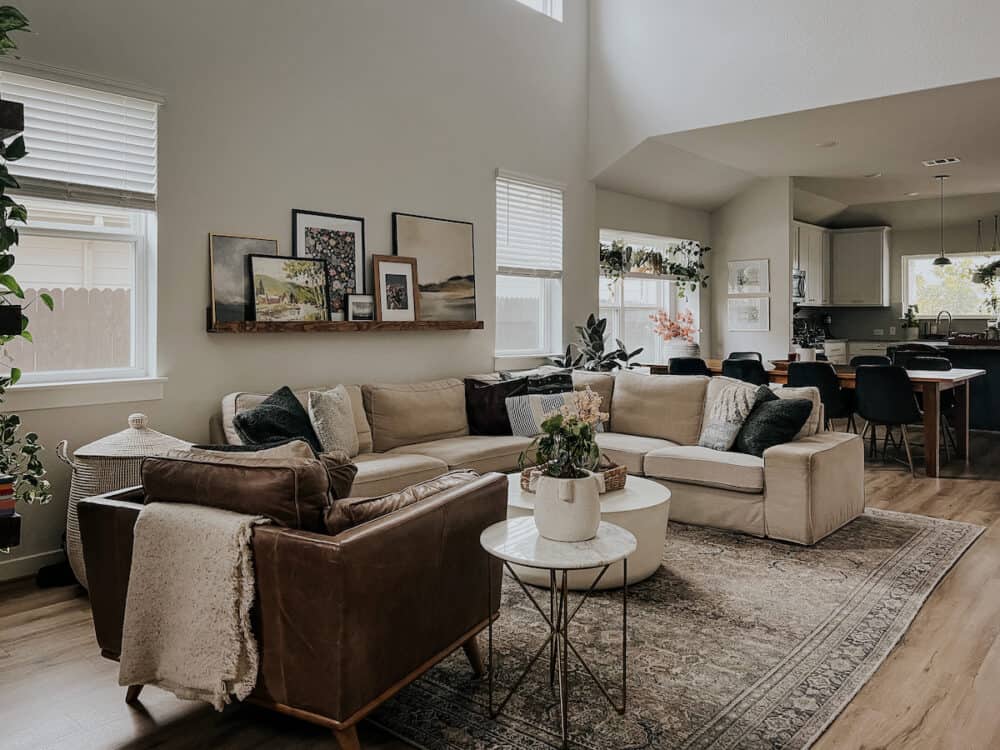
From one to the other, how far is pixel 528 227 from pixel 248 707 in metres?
4.84

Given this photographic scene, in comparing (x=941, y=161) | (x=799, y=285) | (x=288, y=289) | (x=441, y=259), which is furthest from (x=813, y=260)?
(x=288, y=289)

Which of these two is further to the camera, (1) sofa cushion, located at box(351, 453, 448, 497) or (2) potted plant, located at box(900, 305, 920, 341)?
(2) potted plant, located at box(900, 305, 920, 341)

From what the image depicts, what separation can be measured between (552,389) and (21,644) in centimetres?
348

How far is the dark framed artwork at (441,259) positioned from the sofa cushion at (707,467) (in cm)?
202

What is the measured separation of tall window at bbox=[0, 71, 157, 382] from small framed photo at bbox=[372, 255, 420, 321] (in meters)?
1.55

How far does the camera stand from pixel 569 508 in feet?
7.53


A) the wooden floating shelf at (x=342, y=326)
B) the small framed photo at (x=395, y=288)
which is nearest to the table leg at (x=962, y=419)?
the wooden floating shelf at (x=342, y=326)

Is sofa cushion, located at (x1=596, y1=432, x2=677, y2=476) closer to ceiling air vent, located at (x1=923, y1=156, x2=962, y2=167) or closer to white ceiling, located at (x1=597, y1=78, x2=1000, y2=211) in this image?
white ceiling, located at (x1=597, y1=78, x2=1000, y2=211)

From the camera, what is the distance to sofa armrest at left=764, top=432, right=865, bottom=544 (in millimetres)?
4000

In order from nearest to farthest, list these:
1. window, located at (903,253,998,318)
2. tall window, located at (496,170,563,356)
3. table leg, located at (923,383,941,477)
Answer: table leg, located at (923,383,941,477), tall window, located at (496,170,563,356), window, located at (903,253,998,318)

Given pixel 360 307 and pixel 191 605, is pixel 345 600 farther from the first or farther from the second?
pixel 360 307

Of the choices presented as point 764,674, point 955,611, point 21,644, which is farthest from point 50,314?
point 955,611

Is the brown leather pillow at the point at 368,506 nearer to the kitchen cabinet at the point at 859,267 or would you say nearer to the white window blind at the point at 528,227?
the white window blind at the point at 528,227

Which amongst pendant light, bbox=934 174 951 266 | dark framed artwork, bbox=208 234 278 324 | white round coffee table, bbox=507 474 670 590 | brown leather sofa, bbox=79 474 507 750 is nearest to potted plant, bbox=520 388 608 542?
brown leather sofa, bbox=79 474 507 750
